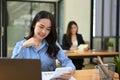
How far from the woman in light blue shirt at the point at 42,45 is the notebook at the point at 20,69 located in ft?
2.75

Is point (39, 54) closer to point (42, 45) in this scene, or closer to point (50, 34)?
point (42, 45)

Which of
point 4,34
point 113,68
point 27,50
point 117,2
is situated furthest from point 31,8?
point 113,68

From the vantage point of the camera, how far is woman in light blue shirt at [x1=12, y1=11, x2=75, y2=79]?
2004 millimetres

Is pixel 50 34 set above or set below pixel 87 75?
above

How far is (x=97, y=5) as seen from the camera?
657 cm

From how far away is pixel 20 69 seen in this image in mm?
1159

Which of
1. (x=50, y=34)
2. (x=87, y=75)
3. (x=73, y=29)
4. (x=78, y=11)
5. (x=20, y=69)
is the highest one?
(x=78, y=11)

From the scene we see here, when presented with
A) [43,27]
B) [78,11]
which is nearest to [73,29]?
[78,11]

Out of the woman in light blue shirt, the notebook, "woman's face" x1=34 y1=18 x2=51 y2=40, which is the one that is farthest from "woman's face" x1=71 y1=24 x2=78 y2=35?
the notebook

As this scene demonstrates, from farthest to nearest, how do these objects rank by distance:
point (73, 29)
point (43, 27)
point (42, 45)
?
point (73, 29), point (42, 45), point (43, 27)

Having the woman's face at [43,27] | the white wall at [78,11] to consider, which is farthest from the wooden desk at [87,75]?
the white wall at [78,11]

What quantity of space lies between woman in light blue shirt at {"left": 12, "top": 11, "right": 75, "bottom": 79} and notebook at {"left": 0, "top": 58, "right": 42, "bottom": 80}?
84 cm

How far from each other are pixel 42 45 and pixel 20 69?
0.95 meters

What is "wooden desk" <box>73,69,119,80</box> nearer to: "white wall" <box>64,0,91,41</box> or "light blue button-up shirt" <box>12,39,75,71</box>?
"light blue button-up shirt" <box>12,39,75,71</box>
